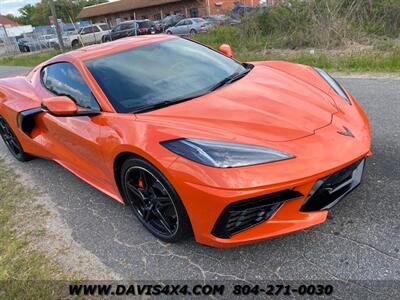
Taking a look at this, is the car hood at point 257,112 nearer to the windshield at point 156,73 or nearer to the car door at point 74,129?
the windshield at point 156,73

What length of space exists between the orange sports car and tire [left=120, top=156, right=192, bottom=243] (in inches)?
0.4

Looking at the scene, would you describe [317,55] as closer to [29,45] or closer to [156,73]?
[156,73]

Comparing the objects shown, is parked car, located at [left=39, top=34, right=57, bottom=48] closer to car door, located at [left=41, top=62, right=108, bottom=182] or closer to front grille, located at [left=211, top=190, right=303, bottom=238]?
car door, located at [left=41, top=62, right=108, bottom=182]

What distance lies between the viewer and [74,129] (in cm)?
324

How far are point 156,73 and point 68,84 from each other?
90 centimetres

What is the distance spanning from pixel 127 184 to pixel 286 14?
1133 centimetres

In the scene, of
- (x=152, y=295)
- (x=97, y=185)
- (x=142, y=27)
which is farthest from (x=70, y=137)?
(x=142, y=27)

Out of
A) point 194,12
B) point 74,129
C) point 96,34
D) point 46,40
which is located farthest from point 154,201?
point 194,12

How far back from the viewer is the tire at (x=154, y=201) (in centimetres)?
245

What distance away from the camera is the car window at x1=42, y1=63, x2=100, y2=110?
3152 mm

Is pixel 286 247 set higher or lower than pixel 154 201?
lower

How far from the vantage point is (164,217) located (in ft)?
8.83

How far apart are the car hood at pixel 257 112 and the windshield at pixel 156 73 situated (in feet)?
0.66

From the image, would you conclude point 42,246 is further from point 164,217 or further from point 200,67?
point 200,67
